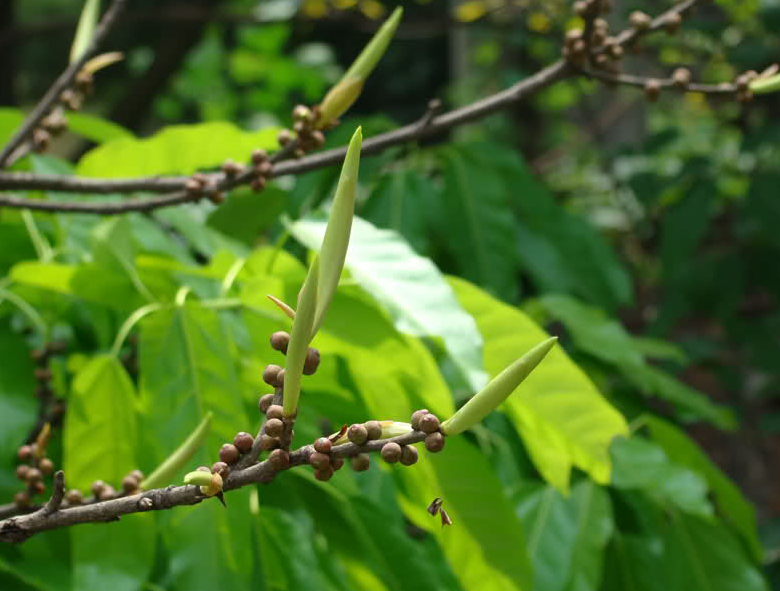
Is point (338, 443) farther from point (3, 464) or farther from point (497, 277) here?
point (497, 277)

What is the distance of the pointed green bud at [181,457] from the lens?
0.41m

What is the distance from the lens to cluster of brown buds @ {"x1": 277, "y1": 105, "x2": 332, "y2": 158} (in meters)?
0.64

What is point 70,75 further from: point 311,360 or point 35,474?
point 311,360

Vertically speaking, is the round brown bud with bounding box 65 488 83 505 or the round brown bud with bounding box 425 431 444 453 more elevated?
the round brown bud with bounding box 425 431 444 453

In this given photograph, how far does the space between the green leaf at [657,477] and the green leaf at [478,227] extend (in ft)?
1.24

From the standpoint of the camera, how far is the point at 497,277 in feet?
3.90

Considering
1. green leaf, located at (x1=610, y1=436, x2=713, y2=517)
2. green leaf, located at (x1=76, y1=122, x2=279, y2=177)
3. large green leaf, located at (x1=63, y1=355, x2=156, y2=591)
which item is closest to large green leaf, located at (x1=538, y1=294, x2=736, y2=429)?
green leaf, located at (x1=610, y1=436, x2=713, y2=517)

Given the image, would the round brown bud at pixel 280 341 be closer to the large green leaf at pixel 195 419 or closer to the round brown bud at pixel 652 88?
the large green leaf at pixel 195 419

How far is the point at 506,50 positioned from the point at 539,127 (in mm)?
321

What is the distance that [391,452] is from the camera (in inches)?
12.9

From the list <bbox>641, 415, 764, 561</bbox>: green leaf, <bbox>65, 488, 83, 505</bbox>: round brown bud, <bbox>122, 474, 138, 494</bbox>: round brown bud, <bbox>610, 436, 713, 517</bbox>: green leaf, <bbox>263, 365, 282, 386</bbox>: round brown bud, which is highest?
<bbox>263, 365, 282, 386</bbox>: round brown bud

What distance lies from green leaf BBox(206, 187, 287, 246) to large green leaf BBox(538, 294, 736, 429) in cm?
37

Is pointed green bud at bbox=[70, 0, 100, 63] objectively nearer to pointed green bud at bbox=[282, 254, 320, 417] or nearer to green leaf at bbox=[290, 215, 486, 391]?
green leaf at bbox=[290, 215, 486, 391]

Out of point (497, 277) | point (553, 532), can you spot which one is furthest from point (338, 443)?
point (497, 277)
